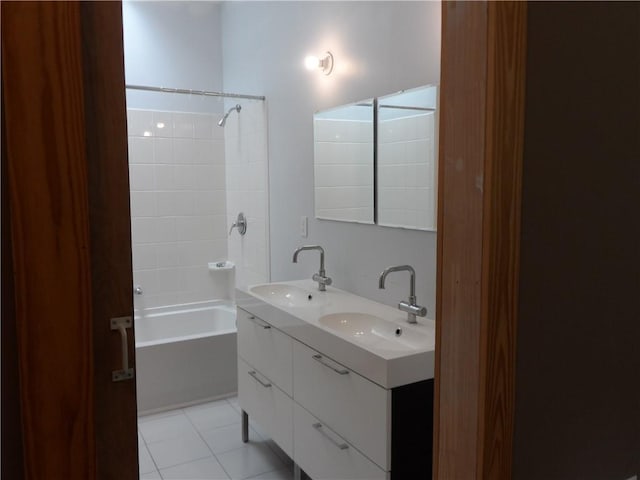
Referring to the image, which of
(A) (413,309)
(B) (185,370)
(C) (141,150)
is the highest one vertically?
(C) (141,150)

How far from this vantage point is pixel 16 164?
0.76m

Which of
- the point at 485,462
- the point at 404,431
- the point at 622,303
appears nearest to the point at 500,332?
the point at 485,462

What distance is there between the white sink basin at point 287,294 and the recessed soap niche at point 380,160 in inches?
16.7

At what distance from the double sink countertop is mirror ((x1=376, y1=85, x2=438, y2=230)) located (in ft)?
1.37

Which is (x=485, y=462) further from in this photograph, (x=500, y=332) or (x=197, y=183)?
(x=197, y=183)

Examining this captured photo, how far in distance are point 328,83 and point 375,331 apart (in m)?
1.36

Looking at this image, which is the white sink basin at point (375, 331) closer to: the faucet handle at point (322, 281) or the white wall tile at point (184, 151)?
the faucet handle at point (322, 281)

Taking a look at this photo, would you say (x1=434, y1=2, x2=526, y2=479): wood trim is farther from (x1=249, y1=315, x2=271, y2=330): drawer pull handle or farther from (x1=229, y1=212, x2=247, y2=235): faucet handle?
(x1=229, y1=212, x2=247, y2=235): faucet handle

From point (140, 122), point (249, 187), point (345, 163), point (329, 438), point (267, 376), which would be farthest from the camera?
point (140, 122)

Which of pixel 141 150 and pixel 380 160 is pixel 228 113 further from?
pixel 380 160

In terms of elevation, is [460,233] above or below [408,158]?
below

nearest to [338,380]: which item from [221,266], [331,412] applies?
[331,412]

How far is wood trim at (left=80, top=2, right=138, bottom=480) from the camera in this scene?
0.86m

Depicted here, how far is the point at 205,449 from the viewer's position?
2893 mm
